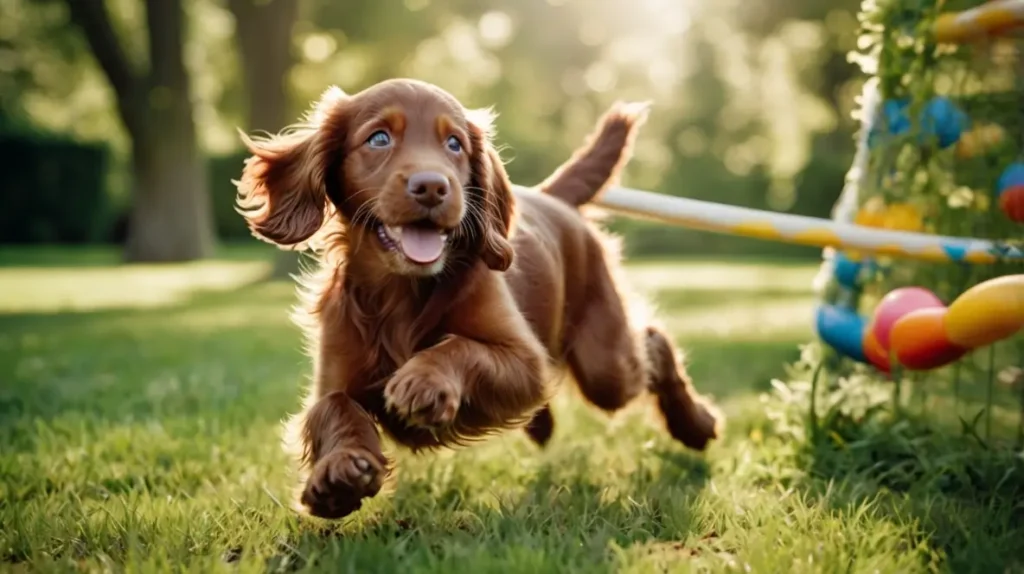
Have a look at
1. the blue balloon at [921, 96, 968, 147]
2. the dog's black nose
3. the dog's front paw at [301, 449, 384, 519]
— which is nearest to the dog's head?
the dog's black nose

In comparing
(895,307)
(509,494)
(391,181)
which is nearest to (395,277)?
(391,181)

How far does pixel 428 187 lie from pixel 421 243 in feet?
0.56

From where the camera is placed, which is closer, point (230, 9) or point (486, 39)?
point (230, 9)

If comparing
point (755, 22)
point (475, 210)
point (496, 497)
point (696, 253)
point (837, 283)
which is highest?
point (475, 210)

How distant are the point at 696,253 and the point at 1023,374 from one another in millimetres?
20625

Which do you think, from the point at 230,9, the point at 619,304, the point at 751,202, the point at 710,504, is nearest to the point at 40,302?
the point at 230,9

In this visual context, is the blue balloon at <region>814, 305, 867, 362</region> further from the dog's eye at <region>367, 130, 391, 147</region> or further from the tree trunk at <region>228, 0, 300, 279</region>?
the tree trunk at <region>228, 0, 300, 279</region>

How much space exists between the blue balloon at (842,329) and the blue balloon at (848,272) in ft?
0.37

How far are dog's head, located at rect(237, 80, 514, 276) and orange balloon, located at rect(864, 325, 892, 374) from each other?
1329 mm

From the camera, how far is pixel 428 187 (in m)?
2.48

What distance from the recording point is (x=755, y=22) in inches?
895

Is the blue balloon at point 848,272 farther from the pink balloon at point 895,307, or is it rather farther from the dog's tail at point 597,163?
the dog's tail at point 597,163

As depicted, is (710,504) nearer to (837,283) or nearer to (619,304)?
(619,304)

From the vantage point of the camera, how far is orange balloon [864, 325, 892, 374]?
11.0 feet
